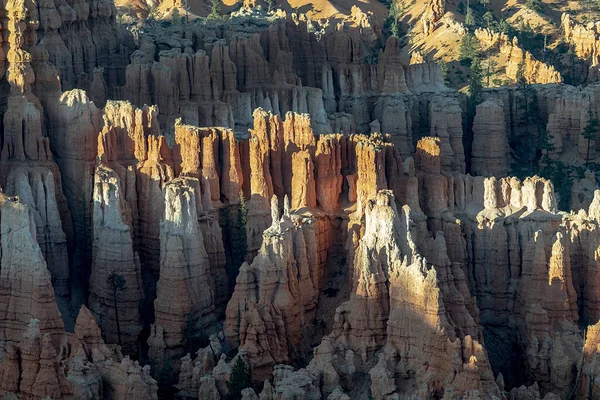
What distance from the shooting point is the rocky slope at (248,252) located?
61.5 metres

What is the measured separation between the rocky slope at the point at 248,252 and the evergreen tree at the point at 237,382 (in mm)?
364

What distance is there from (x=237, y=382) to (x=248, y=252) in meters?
8.35

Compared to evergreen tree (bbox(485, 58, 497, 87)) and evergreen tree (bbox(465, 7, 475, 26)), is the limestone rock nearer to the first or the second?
evergreen tree (bbox(485, 58, 497, 87))

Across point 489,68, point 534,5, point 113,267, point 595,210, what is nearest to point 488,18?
point 534,5

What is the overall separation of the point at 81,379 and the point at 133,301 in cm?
733

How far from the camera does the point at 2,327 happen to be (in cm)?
6400

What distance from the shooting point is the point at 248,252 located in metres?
69.0

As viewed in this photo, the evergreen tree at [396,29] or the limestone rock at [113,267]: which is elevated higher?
the evergreen tree at [396,29]

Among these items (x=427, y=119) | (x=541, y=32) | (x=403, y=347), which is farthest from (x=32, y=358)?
(x=541, y=32)

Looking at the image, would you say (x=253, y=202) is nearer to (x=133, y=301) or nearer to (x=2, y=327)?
(x=133, y=301)

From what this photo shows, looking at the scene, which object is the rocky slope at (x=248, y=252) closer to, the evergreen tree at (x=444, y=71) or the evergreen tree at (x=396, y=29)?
the evergreen tree at (x=444, y=71)

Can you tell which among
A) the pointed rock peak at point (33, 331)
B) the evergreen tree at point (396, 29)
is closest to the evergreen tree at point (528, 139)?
the evergreen tree at point (396, 29)

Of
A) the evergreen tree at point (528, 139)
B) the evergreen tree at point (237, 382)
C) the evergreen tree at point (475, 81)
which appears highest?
the evergreen tree at point (475, 81)

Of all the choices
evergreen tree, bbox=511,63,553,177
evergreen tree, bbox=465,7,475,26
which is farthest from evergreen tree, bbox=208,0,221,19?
evergreen tree, bbox=511,63,553,177
